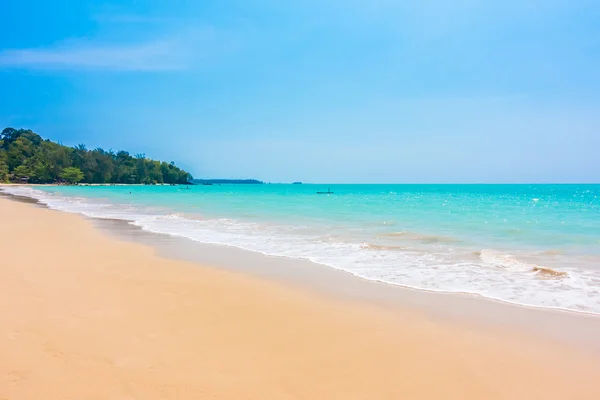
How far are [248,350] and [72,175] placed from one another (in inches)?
5113

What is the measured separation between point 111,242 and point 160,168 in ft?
533

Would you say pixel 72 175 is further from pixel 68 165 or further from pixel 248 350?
pixel 248 350

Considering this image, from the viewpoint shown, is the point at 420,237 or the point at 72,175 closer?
the point at 420,237

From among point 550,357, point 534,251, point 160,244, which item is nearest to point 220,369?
point 550,357

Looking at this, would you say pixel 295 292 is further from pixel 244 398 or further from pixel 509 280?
pixel 509 280

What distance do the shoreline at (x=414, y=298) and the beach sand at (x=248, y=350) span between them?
0.95 ft

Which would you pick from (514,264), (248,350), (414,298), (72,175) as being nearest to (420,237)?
(514,264)

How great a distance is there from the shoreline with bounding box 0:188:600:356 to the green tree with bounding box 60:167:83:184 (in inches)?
4797

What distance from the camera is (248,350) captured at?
12.5 feet

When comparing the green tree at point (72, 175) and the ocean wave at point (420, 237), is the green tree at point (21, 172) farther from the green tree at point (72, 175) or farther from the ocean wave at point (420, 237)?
the ocean wave at point (420, 237)

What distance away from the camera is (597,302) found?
5797 mm

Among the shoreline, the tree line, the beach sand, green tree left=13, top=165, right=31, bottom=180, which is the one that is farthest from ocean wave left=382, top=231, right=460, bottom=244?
green tree left=13, top=165, right=31, bottom=180

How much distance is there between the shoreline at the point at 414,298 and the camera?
15.6ft

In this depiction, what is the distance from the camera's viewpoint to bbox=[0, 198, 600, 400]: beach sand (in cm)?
309
